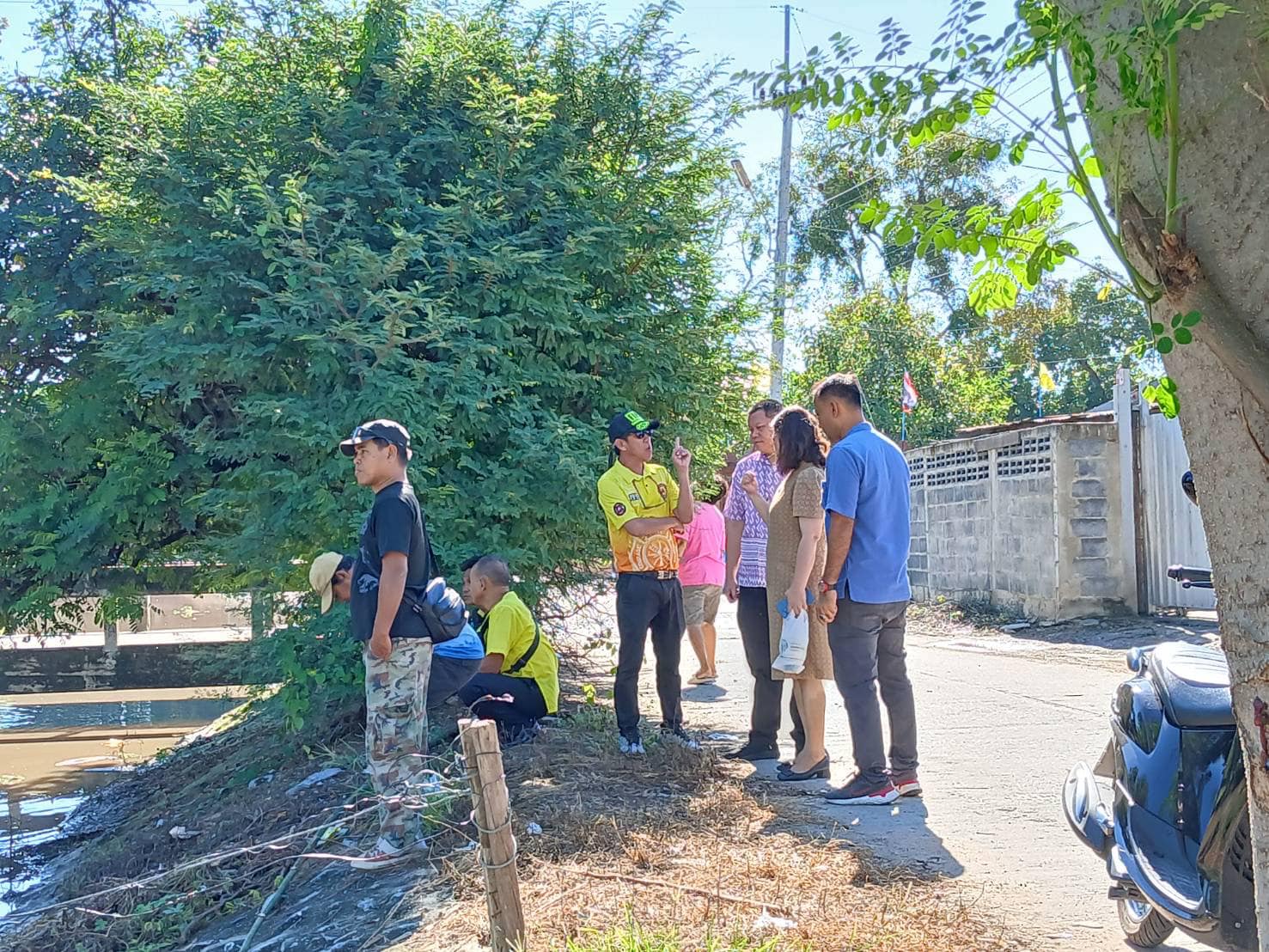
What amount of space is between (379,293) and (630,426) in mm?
1756

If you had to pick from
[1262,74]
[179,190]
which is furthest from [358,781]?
[1262,74]

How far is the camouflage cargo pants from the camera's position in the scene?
16.1ft

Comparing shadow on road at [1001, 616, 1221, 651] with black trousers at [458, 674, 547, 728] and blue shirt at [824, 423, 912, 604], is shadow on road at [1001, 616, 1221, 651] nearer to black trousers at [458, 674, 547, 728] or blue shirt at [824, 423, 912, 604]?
blue shirt at [824, 423, 912, 604]

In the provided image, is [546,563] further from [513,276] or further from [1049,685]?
[1049,685]

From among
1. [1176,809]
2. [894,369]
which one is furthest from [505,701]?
[894,369]

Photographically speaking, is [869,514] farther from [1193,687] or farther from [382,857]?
[382,857]

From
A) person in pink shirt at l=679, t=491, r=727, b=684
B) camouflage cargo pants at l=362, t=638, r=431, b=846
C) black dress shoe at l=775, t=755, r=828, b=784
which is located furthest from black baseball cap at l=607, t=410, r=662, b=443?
person in pink shirt at l=679, t=491, r=727, b=684

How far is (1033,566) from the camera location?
473 inches

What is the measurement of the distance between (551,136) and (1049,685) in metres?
5.32

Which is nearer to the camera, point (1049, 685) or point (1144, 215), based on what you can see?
point (1144, 215)

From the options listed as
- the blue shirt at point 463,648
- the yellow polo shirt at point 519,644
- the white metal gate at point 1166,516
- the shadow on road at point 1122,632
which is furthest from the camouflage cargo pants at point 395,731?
the white metal gate at point 1166,516

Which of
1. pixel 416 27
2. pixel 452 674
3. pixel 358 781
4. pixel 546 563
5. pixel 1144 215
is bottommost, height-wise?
pixel 358 781

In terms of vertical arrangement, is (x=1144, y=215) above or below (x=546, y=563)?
above

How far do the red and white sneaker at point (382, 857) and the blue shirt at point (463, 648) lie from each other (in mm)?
1267
